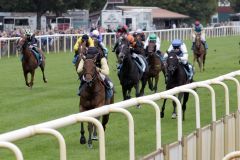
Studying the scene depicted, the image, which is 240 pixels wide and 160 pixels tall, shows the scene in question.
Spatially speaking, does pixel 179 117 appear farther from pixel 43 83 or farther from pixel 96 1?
pixel 96 1

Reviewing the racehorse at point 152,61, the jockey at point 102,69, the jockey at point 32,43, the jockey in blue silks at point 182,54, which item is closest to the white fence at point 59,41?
the jockey at point 32,43

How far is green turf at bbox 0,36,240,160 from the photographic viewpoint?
33.5 feet

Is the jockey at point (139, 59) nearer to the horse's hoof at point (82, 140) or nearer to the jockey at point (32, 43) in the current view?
the jockey at point (32, 43)

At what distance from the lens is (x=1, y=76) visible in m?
23.3

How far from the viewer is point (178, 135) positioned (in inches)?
237

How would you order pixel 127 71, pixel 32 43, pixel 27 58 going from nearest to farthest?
pixel 127 71, pixel 27 58, pixel 32 43

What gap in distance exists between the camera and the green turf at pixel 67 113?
10.2 m

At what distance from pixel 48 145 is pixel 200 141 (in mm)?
4506

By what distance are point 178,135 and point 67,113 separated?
842 cm

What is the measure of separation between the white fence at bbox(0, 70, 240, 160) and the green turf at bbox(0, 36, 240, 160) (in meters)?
0.39

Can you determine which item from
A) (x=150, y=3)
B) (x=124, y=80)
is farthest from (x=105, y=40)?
(x=150, y=3)

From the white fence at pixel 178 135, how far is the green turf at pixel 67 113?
394mm

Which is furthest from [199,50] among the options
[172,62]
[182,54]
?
[172,62]

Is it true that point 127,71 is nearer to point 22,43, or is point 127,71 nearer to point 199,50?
point 22,43
